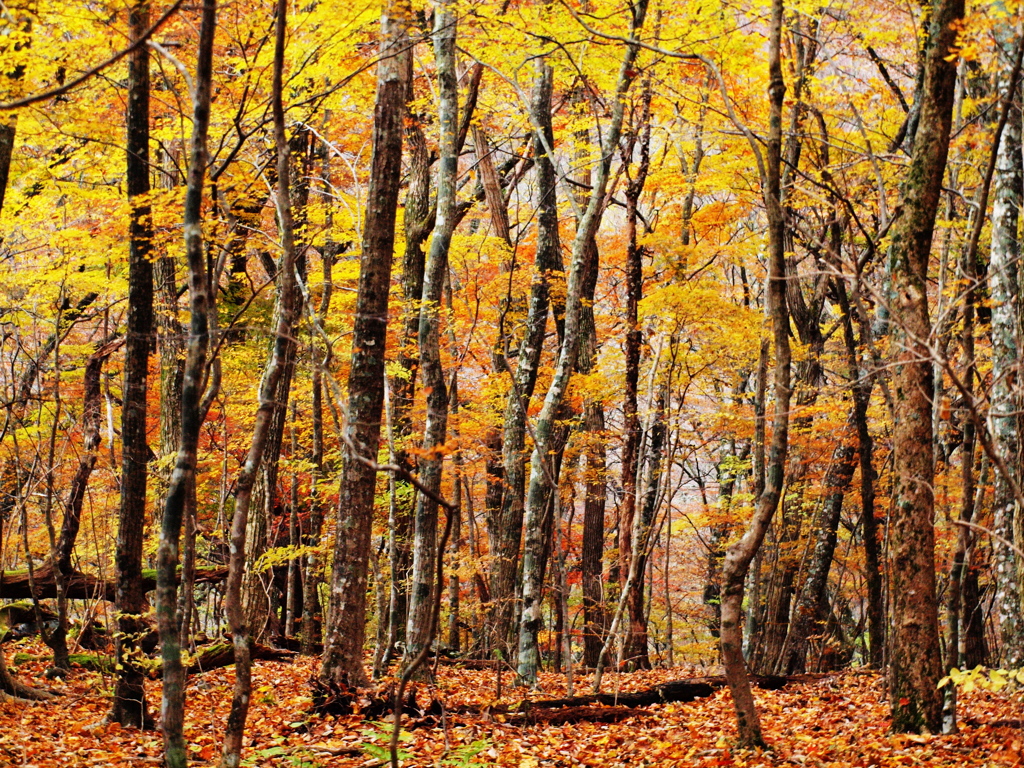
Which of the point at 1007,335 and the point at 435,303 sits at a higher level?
the point at 435,303

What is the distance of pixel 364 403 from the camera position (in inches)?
315

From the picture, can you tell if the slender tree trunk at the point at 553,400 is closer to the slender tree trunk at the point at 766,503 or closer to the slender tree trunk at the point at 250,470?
the slender tree trunk at the point at 766,503

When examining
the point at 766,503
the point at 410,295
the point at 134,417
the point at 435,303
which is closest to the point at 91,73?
the point at 134,417

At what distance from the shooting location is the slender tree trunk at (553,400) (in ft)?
34.4

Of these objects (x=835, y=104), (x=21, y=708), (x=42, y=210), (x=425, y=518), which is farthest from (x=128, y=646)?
(x=835, y=104)

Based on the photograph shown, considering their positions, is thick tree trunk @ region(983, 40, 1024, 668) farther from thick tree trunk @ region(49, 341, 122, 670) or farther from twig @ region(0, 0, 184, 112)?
thick tree trunk @ region(49, 341, 122, 670)

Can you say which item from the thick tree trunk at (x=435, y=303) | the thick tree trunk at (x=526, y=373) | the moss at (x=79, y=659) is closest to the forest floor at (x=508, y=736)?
the moss at (x=79, y=659)

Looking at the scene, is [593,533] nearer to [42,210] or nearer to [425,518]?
[425,518]

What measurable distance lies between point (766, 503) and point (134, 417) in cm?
541

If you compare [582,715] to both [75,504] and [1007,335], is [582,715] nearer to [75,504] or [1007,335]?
[1007,335]

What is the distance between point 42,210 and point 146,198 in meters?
5.83

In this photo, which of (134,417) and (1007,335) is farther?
(1007,335)

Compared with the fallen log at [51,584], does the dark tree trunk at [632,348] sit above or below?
above

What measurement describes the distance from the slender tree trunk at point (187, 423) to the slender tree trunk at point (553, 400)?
220 inches
